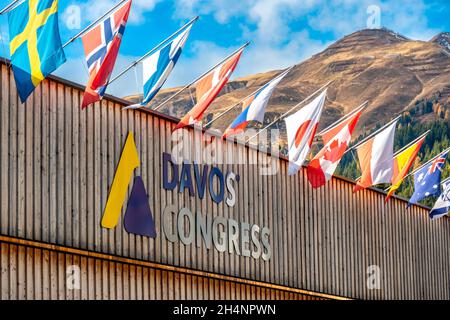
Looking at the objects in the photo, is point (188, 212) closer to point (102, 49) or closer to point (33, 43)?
point (102, 49)

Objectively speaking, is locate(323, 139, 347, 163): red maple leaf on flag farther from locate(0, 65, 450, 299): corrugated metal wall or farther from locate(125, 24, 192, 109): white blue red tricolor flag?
locate(125, 24, 192, 109): white blue red tricolor flag

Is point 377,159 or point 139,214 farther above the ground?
point 377,159

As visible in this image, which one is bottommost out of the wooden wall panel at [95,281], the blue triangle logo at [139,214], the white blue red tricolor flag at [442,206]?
the wooden wall panel at [95,281]

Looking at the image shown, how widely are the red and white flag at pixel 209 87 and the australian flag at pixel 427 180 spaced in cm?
1157

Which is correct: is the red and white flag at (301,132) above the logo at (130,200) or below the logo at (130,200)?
above

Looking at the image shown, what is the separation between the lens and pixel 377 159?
104 feet

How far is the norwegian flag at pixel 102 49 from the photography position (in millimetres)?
20578

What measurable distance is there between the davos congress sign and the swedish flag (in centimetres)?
436

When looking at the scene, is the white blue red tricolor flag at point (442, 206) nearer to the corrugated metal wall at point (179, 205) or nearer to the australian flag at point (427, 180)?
the corrugated metal wall at point (179, 205)

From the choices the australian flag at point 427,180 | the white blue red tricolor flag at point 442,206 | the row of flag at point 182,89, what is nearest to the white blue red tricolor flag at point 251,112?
the row of flag at point 182,89

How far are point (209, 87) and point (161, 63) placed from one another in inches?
89.2
